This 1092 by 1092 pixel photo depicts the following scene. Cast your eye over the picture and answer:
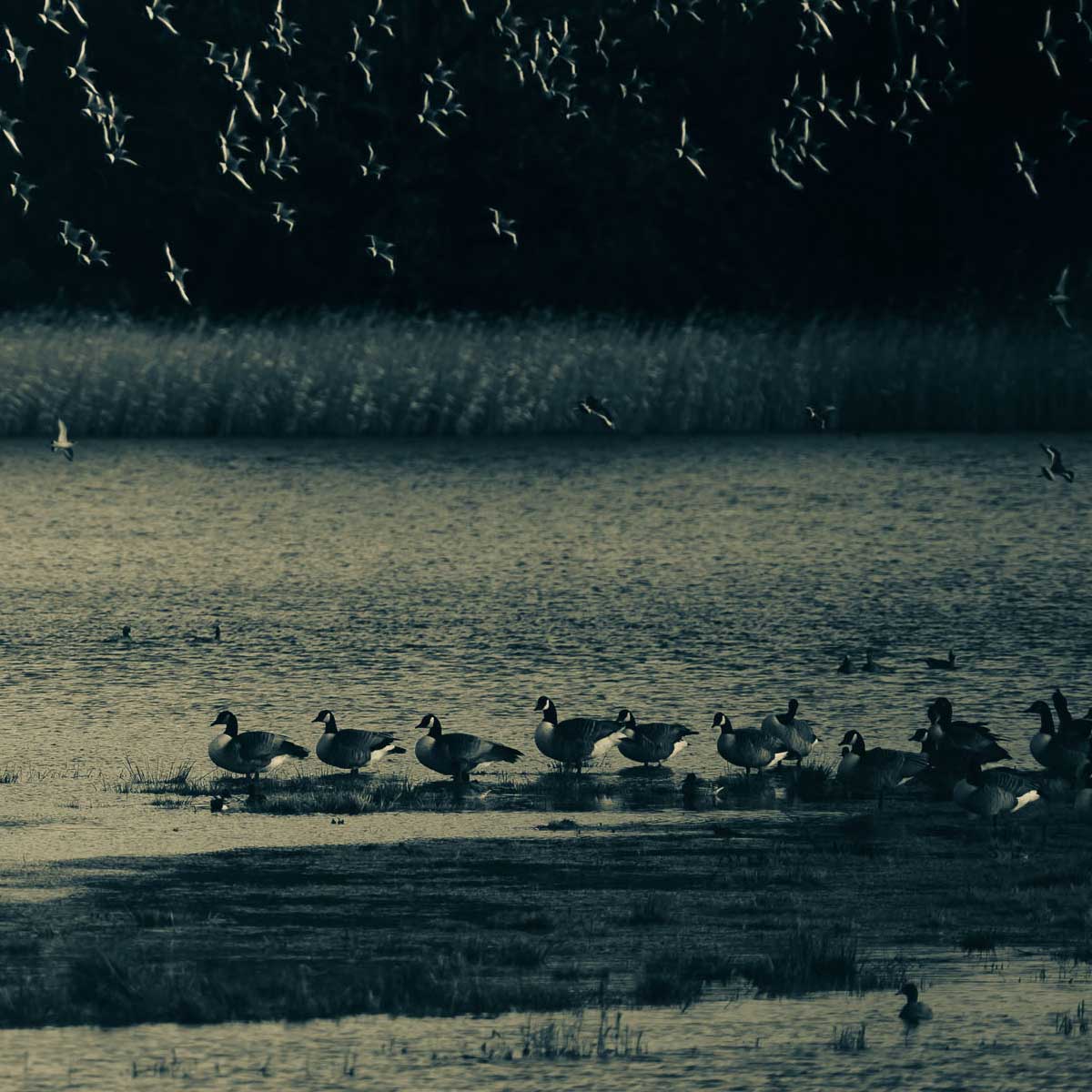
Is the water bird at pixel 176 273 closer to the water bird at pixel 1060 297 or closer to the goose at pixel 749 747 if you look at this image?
the water bird at pixel 1060 297

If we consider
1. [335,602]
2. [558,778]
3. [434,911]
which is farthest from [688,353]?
[434,911]

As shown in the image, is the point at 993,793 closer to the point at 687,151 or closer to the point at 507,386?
the point at 507,386

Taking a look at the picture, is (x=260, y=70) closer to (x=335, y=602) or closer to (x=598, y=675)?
(x=335, y=602)

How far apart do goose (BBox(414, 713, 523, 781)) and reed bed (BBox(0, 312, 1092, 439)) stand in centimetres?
2004

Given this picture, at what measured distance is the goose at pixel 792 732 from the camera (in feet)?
33.9

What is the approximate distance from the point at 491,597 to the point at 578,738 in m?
6.45

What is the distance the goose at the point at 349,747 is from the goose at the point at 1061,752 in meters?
2.82

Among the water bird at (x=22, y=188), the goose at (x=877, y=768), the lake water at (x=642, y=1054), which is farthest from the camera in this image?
the water bird at (x=22, y=188)

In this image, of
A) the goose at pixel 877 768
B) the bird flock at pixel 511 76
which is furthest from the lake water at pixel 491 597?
the bird flock at pixel 511 76

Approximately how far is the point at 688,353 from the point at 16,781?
871 inches

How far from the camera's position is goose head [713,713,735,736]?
10.3 m

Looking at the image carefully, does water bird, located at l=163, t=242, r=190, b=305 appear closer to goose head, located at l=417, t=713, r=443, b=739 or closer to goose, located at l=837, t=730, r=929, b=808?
goose head, located at l=417, t=713, r=443, b=739

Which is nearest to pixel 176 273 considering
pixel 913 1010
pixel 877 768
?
pixel 877 768

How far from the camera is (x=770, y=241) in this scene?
47.9m
